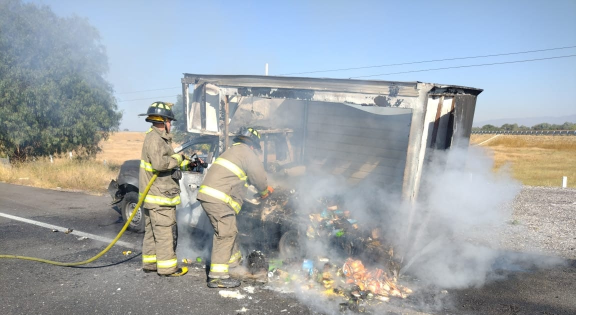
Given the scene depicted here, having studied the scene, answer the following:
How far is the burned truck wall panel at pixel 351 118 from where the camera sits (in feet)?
14.5

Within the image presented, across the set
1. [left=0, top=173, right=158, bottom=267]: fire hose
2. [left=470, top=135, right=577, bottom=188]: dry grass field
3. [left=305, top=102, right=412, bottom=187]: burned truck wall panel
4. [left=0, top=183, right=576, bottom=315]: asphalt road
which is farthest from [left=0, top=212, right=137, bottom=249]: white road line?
[left=470, top=135, right=577, bottom=188]: dry grass field

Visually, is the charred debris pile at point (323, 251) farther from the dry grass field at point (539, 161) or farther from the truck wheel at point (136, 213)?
the dry grass field at point (539, 161)

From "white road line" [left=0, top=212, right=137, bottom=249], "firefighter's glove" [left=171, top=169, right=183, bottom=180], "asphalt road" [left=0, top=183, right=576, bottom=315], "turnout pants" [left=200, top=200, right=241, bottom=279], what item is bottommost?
"asphalt road" [left=0, top=183, right=576, bottom=315]

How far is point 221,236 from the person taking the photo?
4.43 meters

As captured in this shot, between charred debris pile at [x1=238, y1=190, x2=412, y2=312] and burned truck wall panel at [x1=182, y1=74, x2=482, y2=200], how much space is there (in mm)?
913

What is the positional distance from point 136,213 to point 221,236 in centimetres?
251

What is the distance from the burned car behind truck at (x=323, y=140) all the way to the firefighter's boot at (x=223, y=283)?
103cm

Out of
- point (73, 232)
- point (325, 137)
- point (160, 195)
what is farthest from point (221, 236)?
point (325, 137)

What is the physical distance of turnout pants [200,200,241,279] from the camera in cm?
437

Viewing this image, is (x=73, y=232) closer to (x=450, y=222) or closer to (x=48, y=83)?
(x=450, y=222)

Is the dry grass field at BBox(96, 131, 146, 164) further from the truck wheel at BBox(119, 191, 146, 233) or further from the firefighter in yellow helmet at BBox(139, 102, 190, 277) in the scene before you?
the firefighter in yellow helmet at BBox(139, 102, 190, 277)

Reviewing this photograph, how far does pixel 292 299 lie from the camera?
13.3ft

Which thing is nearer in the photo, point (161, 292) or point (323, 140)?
point (161, 292)

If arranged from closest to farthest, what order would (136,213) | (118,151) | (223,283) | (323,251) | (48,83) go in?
1. (223,283)
2. (323,251)
3. (136,213)
4. (48,83)
5. (118,151)
